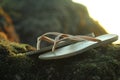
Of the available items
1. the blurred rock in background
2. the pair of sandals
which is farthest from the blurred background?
the pair of sandals

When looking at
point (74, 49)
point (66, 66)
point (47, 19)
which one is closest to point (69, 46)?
point (74, 49)

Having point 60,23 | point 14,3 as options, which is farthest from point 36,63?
point 14,3

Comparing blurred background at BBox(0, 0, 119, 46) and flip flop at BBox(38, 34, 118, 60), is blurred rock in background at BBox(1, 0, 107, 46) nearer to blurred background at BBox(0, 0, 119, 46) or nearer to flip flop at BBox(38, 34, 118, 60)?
blurred background at BBox(0, 0, 119, 46)

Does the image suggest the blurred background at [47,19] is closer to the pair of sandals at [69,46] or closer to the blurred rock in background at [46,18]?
the blurred rock in background at [46,18]

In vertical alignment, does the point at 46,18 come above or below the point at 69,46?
below

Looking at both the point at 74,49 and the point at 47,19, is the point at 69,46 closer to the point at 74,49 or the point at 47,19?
the point at 74,49

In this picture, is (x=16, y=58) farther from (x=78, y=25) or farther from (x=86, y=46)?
(x=78, y=25)

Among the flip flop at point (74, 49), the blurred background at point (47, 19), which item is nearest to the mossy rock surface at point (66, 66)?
the flip flop at point (74, 49)
